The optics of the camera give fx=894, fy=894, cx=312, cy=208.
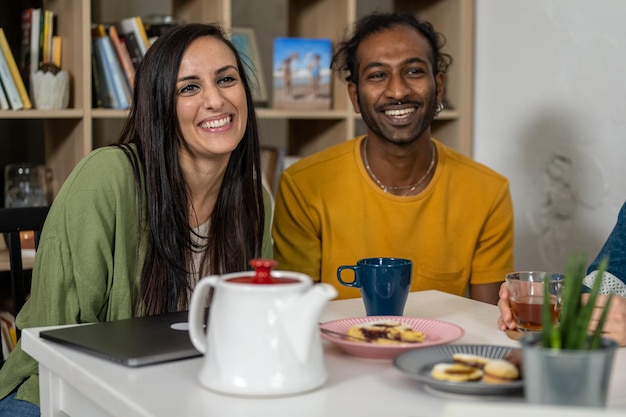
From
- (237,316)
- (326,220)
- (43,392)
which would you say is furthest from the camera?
(326,220)

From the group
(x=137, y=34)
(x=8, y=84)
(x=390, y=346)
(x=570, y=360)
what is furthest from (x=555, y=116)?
(x=570, y=360)

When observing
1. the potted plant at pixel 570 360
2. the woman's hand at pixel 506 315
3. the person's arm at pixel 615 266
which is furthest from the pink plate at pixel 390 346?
the person's arm at pixel 615 266

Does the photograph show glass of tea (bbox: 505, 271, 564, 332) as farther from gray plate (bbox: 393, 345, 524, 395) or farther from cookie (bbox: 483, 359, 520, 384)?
cookie (bbox: 483, 359, 520, 384)

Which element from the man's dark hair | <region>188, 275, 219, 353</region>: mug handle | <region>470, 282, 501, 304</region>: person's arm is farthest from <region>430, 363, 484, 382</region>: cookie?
the man's dark hair

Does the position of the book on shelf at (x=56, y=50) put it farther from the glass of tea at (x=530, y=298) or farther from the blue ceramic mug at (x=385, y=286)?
the glass of tea at (x=530, y=298)

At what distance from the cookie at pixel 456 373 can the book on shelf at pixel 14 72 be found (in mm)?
1825

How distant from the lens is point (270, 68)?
318cm

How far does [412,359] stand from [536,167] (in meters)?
1.98

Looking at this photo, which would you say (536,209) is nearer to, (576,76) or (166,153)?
(576,76)

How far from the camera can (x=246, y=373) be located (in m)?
0.96

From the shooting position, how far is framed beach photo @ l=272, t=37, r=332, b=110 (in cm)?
293

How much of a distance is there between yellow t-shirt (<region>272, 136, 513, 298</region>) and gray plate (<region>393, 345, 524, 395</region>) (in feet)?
3.41

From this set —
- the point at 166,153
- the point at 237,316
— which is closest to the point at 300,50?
the point at 166,153

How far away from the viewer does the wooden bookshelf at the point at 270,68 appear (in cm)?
256
